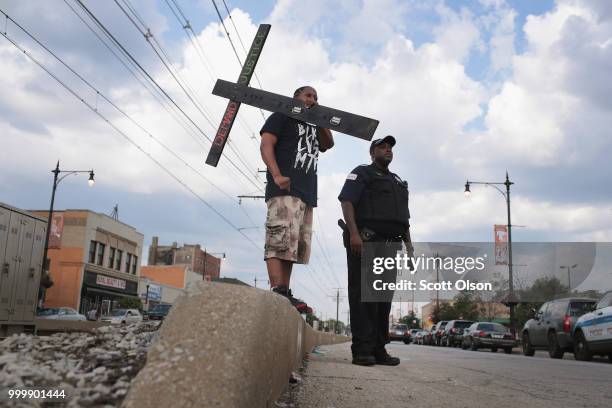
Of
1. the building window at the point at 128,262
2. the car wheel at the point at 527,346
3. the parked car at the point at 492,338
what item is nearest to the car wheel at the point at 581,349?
the car wheel at the point at 527,346

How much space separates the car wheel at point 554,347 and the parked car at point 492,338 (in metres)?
8.88

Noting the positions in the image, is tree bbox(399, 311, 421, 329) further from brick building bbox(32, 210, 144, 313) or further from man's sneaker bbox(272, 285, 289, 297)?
man's sneaker bbox(272, 285, 289, 297)

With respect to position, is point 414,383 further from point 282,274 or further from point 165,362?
point 165,362

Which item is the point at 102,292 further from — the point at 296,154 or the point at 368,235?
the point at 296,154

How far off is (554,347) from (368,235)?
1112 cm

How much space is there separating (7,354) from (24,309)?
10.9 metres

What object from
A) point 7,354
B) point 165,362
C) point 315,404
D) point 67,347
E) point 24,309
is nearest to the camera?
point 165,362

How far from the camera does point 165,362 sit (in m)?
1.36

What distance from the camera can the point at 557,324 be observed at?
547 inches

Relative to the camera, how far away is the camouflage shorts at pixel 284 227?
153 inches

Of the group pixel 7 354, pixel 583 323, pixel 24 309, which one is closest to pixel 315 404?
pixel 7 354

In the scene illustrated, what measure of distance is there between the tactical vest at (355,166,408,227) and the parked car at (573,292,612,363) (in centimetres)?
Result: 780

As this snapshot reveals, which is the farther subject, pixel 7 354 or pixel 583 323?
pixel 583 323

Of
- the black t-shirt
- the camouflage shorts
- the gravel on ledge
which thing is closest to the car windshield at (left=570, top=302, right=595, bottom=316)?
the black t-shirt
